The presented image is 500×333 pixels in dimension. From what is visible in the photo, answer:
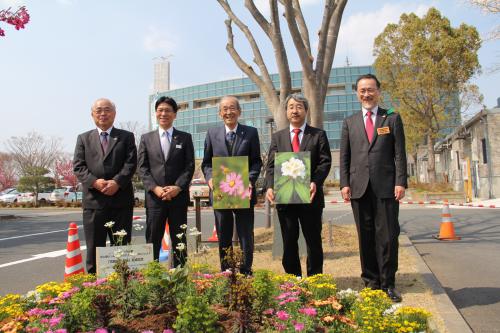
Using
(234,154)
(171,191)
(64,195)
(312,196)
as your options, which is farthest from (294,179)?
(64,195)

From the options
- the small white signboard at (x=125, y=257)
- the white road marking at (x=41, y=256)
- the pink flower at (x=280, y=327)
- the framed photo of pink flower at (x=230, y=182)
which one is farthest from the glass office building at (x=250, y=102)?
the pink flower at (x=280, y=327)

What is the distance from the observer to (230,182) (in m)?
4.11

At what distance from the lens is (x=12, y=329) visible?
8.45ft

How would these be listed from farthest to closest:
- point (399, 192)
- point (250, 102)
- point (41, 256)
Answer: point (250, 102), point (41, 256), point (399, 192)

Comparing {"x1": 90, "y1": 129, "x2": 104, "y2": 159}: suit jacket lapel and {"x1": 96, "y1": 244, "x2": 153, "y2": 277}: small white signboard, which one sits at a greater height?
{"x1": 90, "y1": 129, "x2": 104, "y2": 159}: suit jacket lapel

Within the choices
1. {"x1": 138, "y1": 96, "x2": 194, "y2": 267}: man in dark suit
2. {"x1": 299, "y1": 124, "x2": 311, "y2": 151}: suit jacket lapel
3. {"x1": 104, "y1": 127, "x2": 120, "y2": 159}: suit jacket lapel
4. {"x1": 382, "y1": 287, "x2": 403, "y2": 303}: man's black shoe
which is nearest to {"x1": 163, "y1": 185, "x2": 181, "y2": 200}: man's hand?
{"x1": 138, "y1": 96, "x2": 194, "y2": 267}: man in dark suit

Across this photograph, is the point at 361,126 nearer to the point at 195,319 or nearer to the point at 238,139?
the point at 238,139

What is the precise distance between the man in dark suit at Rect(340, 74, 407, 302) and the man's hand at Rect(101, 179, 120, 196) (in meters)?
2.36

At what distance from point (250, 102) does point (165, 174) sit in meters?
66.1

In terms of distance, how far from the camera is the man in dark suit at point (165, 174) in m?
4.32

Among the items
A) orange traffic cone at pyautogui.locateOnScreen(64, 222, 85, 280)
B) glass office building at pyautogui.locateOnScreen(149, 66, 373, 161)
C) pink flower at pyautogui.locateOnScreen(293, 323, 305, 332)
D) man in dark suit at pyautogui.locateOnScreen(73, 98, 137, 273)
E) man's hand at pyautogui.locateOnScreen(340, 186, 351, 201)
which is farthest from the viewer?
glass office building at pyautogui.locateOnScreen(149, 66, 373, 161)

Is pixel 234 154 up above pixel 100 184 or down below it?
above

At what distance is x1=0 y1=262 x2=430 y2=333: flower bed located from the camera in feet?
8.30

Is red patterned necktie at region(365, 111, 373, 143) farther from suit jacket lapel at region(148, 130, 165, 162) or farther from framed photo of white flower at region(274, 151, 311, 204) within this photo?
suit jacket lapel at region(148, 130, 165, 162)
